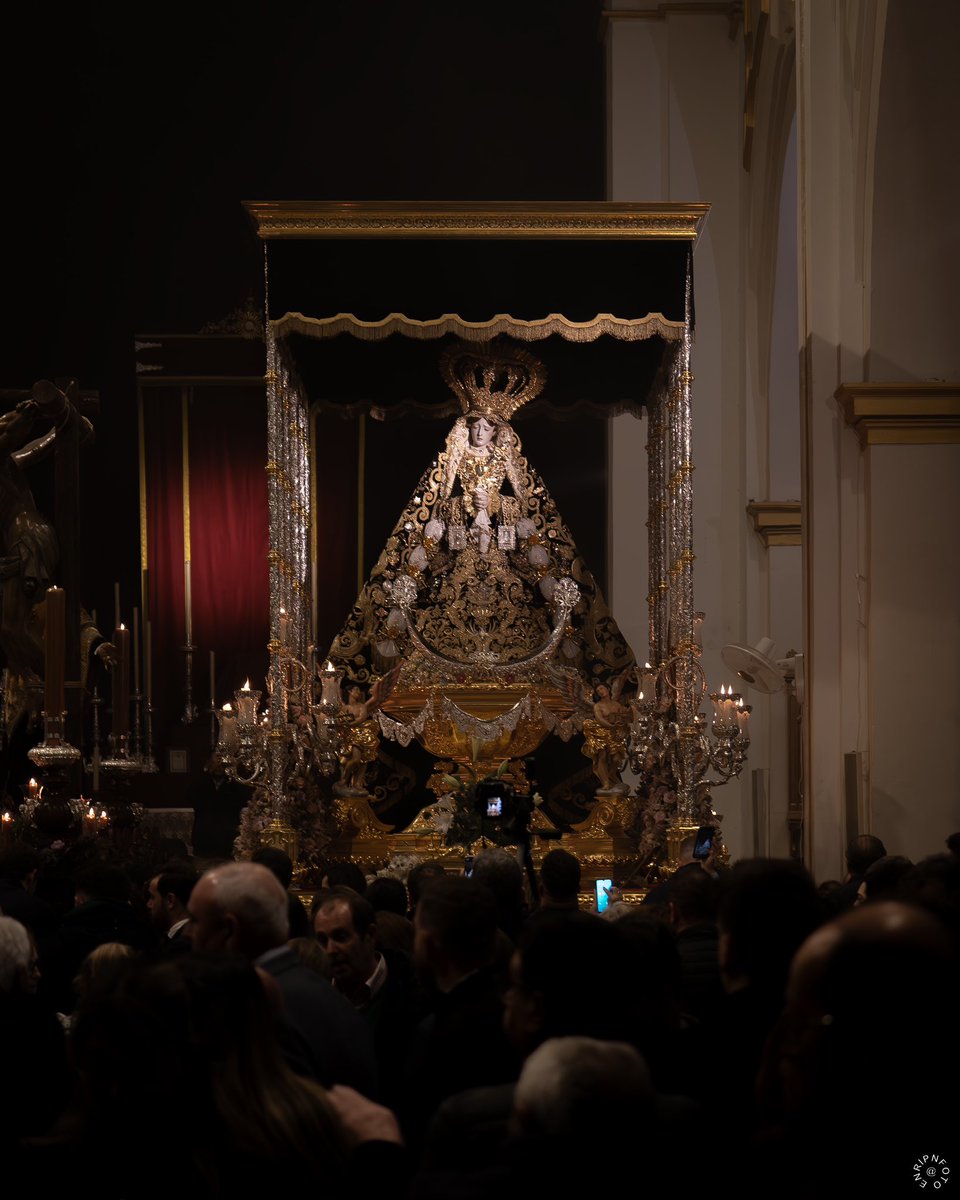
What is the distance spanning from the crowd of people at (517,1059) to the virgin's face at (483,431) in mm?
8919

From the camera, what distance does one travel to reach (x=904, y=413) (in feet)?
34.2

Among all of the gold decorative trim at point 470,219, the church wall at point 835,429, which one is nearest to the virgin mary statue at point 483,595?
the gold decorative trim at point 470,219

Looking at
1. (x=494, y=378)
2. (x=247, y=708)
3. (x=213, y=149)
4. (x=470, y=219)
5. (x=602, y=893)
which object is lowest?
(x=602, y=893)

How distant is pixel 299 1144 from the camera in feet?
9.79

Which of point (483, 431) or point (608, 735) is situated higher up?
point (483, 431)

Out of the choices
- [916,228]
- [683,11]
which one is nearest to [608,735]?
[916,228]

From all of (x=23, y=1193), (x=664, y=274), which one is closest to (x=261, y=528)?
(x=664, y=274)

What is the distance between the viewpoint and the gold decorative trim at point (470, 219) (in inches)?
444

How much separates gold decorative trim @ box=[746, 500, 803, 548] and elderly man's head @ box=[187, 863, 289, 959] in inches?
464

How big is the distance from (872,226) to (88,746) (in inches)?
311

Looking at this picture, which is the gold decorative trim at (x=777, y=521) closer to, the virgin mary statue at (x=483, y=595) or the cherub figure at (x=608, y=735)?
the virgin mary statue at (x=483, y=595)

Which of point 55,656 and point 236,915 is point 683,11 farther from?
point 236,915

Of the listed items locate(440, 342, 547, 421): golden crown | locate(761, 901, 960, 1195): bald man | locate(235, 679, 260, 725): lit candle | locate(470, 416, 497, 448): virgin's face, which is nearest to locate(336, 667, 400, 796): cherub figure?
locate(235, 679, 260, 725): lit candle

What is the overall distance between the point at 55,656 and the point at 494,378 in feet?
13.7
